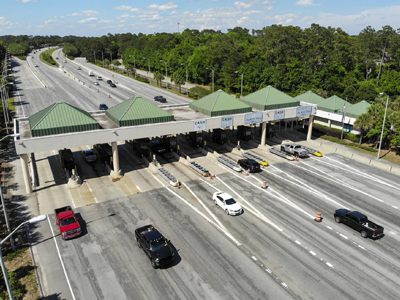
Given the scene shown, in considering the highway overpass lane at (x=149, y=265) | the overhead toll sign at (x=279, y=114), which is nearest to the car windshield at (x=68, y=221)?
the highway overpass lane at (x=149, y=265)

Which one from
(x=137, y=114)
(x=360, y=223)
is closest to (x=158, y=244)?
(x=360, y=223)

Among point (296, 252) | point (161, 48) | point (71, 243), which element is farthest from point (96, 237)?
point (161, 48)

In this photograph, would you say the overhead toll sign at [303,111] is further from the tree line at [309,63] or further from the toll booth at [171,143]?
the tree line at [309,63]

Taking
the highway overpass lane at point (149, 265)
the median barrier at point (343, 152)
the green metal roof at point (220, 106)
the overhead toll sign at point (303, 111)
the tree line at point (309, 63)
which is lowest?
the highway overpass lane at point (149, 265)

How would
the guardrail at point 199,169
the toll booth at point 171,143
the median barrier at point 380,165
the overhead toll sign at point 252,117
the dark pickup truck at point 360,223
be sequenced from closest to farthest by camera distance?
the dark pickup truck at point 360,223
the guardrail at point 199,169
the median barrier at point 380,165
the overhead toll sign at point 252,117
the toll booth at point 171,143

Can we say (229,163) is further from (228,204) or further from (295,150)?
(228,204)

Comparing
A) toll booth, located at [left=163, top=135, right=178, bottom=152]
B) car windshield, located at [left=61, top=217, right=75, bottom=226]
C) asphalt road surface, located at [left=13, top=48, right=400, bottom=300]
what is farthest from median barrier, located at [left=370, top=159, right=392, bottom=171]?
car windshield, located at [left=61, top=217, right=75, bottom=226]
